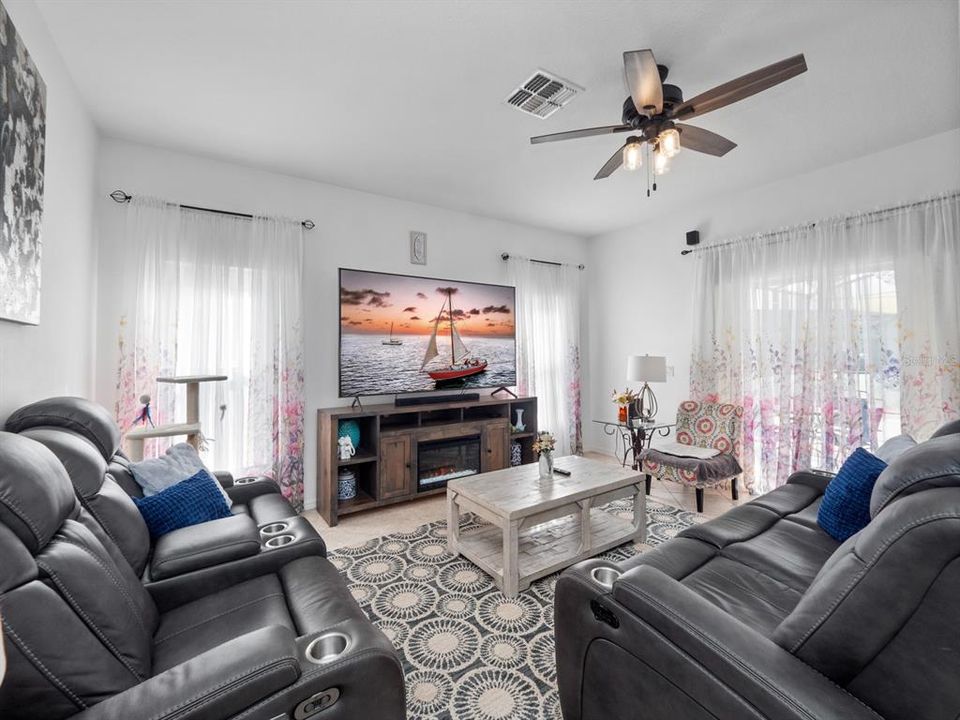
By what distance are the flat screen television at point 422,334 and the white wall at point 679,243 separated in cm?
137

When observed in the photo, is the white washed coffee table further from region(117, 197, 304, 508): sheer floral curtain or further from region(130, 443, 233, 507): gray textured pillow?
region(117, 197, 304, 508): sheer floral curtain

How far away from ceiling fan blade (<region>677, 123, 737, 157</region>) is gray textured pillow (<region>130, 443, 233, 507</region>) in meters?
2.90

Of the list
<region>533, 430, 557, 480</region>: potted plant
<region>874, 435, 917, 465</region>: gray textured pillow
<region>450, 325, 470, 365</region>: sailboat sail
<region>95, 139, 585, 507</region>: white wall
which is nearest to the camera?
<region>874, 435, 917, 465</region>: gray textured pillow

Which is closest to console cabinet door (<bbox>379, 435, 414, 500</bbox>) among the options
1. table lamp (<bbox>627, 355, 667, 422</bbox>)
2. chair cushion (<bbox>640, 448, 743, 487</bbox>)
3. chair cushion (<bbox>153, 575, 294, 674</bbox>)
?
chair cushion (<bbox>153, 575, 294, 674</bbox>)

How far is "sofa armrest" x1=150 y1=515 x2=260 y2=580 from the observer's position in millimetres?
1437

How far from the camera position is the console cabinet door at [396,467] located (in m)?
3.36

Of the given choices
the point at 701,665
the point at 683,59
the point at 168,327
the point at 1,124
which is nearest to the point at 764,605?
the point at 701,665

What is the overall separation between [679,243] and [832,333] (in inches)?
62.9

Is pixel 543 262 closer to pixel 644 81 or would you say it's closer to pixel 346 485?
pixel 644 81

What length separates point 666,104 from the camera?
2.06 m

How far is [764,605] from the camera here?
1.41 metres

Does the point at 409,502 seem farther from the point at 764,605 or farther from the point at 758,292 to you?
the point at 758,292

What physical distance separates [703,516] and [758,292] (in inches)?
77.7

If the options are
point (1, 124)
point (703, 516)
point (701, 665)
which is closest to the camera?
point (701, 665)
